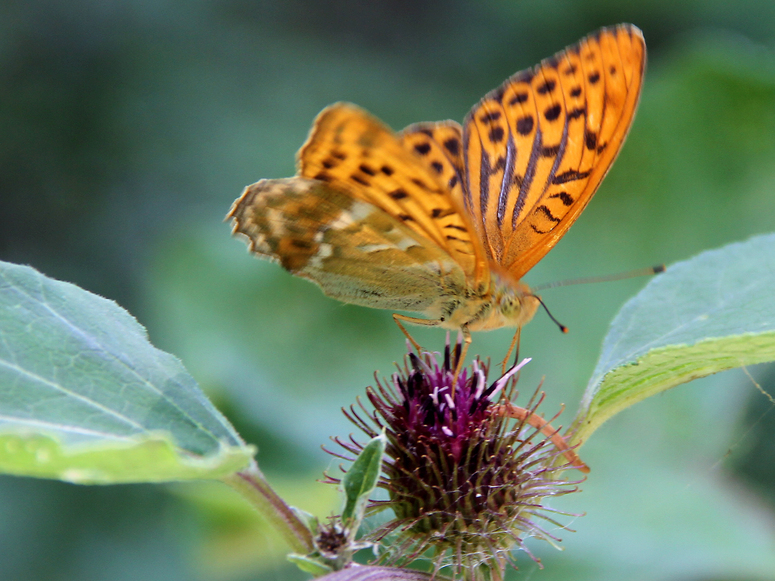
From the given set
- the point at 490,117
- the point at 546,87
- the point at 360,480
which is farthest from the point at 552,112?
the point at 360,480

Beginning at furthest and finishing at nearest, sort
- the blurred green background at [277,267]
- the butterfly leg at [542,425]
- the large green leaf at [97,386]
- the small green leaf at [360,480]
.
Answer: the blurred green background at [277,267], the butterfly leg at [542,425], the small green leaf at [360,480], the large green leaf at [97,386]

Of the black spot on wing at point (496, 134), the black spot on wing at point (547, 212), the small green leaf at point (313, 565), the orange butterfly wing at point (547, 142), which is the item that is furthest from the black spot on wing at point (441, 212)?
the small green leaf at point (313, 565)

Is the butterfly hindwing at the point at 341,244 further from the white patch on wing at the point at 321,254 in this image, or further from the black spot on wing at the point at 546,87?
the black spot on wing at the point at 546,87

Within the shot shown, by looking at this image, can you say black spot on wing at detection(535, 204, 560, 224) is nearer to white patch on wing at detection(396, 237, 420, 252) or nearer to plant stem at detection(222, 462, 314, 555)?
white patch on wing at detection(396, 237, 420, 252)

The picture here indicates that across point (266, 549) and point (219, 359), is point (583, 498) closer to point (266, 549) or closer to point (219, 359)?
point (266, 549)

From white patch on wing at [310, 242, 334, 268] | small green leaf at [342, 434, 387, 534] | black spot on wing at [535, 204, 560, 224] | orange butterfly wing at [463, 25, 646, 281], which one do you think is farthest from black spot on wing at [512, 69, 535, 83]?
small green leaf at [342, 434, 387, 534]

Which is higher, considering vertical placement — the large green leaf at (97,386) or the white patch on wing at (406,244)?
the white patch on wing at (406,244)

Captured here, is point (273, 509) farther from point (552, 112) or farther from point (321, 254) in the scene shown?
point (552, 112)

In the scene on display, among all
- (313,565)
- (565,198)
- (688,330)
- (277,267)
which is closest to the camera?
(313,565)
